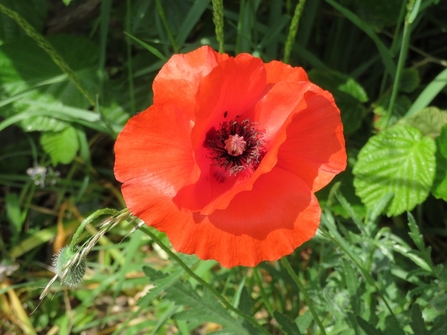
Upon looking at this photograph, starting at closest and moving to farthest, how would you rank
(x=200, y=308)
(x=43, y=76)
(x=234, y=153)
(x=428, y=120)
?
(x=234, y=153) → (x=200, y=308) → (x=428, y=120) → (x=43, y=76)

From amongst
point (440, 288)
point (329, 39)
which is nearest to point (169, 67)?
point (440, 288)

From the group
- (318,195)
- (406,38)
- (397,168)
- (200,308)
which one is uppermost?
(406,38)

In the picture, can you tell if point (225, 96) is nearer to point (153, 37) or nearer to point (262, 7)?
point (153, 37)

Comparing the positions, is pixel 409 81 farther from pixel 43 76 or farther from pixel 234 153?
pixel 43 76

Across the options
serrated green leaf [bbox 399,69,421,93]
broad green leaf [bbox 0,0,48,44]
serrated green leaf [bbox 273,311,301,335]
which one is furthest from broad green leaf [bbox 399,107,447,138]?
broad green leaf [bbox 0,0,48,44]

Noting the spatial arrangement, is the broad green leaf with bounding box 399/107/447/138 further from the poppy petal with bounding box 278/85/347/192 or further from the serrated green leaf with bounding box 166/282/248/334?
Result: the serrated green leaf with bounding box 166/282/248/334

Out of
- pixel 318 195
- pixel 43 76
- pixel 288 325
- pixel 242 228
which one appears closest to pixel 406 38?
pixel 318 195

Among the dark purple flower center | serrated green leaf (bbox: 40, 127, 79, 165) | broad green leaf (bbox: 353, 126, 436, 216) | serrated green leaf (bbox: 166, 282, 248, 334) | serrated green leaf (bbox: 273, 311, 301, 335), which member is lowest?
serrated green leaf (bbox: 166, 282, 248, 334)
